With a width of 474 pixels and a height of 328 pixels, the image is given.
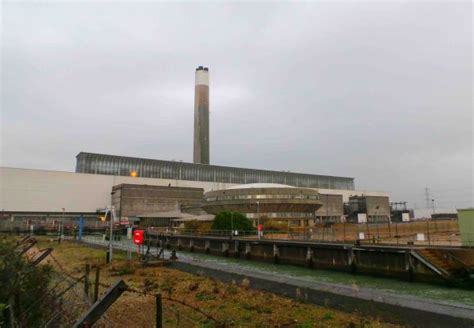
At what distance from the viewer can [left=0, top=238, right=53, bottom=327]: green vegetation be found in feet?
30.8

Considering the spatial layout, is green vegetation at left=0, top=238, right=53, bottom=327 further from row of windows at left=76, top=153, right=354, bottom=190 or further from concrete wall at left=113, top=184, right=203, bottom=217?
row of windows at left=76, top=153, right=354, bottom=190

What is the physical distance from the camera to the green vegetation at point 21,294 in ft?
30.8

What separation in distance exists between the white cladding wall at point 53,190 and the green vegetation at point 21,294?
326 ft

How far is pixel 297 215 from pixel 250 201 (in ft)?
42.7

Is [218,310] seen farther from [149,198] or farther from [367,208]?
[367,208]

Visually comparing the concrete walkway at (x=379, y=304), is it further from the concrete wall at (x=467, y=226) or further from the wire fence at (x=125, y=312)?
the concrete wall at (x=467, y=226)

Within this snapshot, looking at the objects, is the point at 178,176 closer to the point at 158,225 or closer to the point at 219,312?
the point at 158,225

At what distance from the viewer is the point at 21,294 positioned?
1250cm

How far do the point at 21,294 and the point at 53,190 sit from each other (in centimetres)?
10740

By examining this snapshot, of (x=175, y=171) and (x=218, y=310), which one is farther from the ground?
(x=175, y=171)

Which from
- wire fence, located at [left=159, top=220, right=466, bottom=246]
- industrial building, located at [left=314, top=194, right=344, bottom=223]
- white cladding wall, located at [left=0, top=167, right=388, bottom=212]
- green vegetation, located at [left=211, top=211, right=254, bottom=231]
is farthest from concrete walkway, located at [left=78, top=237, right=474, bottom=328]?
industrial building, located at [left=314, top=194, right=344, bottom=223]

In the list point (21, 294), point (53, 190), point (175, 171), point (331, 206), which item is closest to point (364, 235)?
point (21, 294)

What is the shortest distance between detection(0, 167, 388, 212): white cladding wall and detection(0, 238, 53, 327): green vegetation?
9929cm

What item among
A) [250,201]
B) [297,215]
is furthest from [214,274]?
[297,215]
